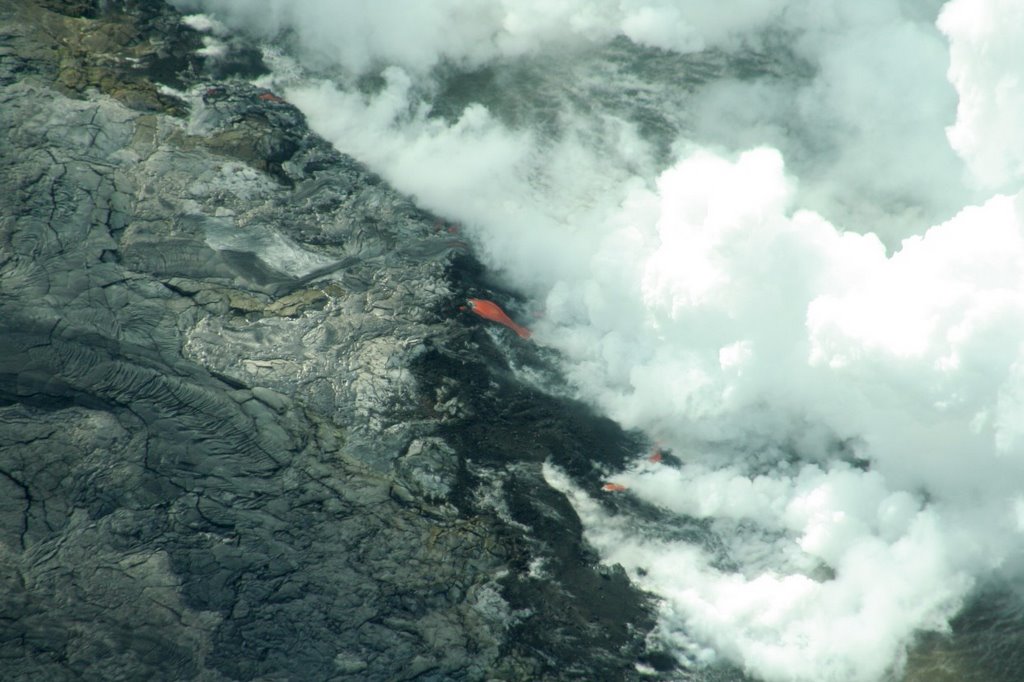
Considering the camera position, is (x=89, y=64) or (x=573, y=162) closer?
(x=89, y=64)

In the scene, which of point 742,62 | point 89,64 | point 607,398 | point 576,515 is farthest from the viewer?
point 742,62

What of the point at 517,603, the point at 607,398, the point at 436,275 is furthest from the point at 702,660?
the point at 436,275

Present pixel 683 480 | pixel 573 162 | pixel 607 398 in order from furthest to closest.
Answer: pixel 573 162 → pixel 607 398 → pixel 683 480

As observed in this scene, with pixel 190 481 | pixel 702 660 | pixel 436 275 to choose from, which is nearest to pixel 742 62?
pixel 436 275

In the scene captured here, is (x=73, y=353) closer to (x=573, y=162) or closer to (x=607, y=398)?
(x=607, y=398)

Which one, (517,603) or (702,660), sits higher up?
(702,660)

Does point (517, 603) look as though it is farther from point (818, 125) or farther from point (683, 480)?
point (818, 125)

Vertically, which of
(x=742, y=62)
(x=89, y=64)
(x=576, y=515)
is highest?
(x=742, y=62)
